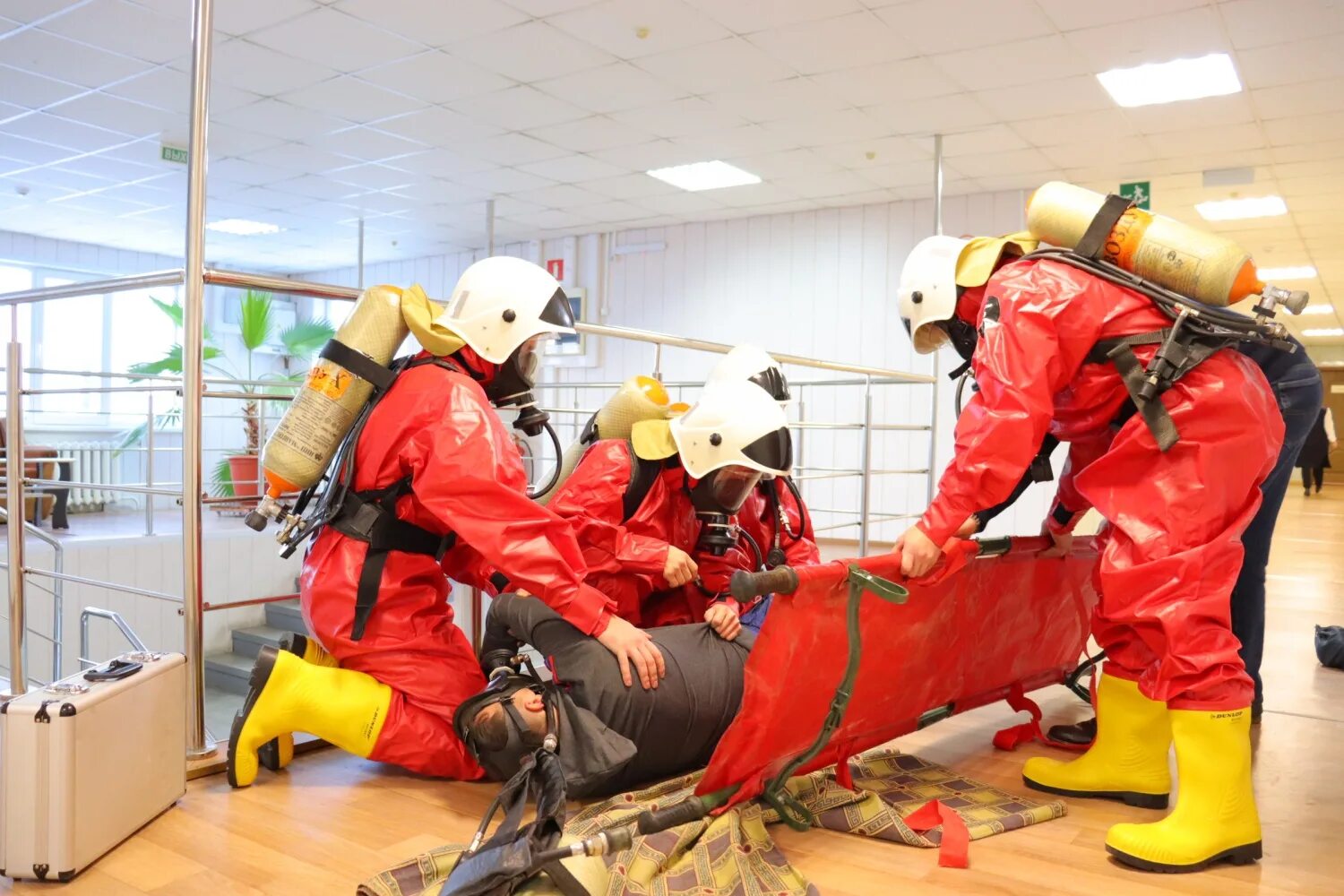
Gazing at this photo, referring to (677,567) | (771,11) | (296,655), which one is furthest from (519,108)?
(296,655)

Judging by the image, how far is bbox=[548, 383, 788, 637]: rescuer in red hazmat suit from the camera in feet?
7.51

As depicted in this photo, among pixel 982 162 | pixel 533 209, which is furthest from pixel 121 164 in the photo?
pixel 982 162

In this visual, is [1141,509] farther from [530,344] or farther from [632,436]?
[530,344]

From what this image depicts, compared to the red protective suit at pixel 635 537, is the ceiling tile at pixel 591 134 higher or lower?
higher

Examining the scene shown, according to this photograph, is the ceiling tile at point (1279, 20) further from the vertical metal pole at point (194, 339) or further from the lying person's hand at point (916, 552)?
the vertical metal pole at point (194, 339)

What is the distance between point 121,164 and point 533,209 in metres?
2.99

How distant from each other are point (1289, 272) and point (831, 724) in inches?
426

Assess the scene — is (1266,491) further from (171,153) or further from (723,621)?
(171,153)

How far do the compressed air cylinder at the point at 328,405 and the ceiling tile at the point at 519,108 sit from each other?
3.68 meters

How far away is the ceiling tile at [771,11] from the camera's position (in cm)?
429

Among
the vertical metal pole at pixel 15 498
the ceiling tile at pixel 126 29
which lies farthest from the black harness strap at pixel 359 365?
the ceiling tile at pixel 126 29

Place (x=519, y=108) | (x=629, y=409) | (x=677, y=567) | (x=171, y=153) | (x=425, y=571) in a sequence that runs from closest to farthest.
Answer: (x=425, y=571) < (x=677, y=567) < (x=629, y=409) < (x=519, y=108) < (x=171, y=153)

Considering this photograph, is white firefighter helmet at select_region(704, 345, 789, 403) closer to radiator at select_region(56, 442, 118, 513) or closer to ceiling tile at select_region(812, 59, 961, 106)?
ceiling tile at select_region(812, 59, 961, 106)

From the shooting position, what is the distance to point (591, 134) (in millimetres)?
6199
